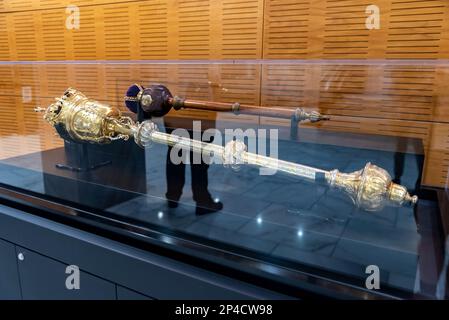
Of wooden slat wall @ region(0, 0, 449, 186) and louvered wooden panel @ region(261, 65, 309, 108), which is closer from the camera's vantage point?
wooden slat wall @ region(0, 0, 449, 186)

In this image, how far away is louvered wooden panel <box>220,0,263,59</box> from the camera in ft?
5.22

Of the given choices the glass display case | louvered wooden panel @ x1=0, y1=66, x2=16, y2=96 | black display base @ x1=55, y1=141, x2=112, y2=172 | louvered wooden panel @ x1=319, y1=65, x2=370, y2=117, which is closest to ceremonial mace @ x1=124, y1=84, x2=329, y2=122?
the glass display case

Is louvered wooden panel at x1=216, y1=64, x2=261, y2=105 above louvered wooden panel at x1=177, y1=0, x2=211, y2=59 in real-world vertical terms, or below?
below

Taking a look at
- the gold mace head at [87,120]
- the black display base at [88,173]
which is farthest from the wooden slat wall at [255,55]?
the gold mace head at [87,120]

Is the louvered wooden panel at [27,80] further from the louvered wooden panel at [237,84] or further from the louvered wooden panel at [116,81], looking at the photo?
the louvered wooden panel at [237,84]

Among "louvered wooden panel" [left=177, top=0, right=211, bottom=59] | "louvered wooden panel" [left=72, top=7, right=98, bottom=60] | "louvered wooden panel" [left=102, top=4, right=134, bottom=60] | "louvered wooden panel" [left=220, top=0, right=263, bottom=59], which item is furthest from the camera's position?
"louvered wooden panel" [left=72, top=7, right=98, bottom=60]

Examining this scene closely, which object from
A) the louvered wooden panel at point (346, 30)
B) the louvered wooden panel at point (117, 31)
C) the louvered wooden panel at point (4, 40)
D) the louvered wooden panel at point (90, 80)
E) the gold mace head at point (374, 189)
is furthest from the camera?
the louvered wooden panel at point (4, 40)

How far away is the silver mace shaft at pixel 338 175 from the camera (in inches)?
31.4

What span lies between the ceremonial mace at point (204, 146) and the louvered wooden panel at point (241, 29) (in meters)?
0.68

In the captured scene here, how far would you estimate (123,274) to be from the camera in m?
0.93

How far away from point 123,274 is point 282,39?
1173 millimetres

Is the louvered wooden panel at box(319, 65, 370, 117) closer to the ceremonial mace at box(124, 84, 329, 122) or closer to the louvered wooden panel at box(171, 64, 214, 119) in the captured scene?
the ceremonial mace at box(124, 84, 329, 122)

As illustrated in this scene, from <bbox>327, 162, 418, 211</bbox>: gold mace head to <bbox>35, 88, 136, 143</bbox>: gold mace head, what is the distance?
733 mm

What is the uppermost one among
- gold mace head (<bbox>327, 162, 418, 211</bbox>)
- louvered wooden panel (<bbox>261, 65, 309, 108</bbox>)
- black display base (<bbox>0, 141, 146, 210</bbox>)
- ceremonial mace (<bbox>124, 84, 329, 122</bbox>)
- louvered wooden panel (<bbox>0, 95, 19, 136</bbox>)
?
louvered wooden panel (<bbox>261, 65, 309, 108</bbox>)
